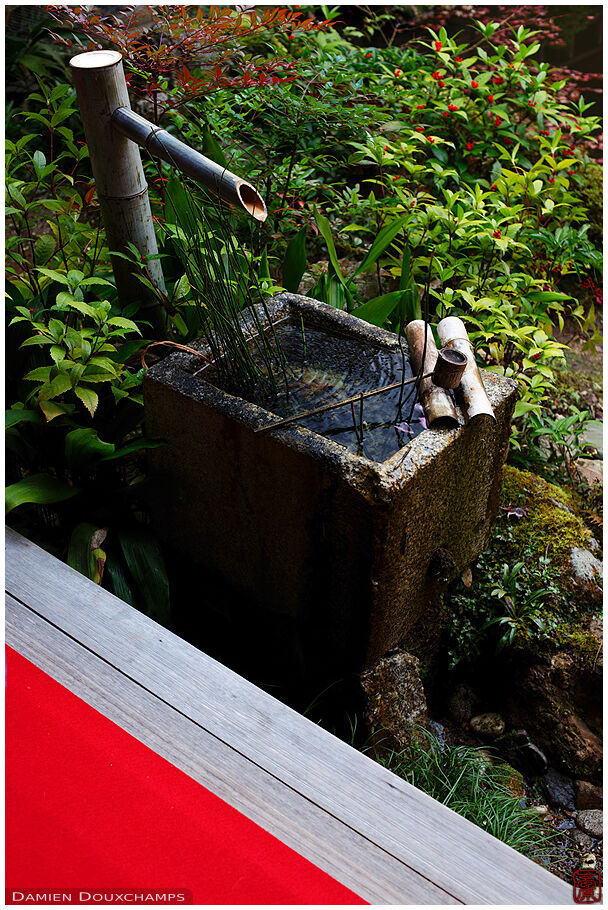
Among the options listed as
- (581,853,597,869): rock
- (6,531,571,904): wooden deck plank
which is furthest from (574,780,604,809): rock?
(6,531,571,904): wooden deck plank

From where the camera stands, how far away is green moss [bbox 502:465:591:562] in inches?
90.5

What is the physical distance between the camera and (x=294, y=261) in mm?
2559

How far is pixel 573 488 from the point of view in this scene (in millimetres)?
2811

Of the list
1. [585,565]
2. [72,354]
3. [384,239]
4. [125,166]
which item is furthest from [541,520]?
[125,166]

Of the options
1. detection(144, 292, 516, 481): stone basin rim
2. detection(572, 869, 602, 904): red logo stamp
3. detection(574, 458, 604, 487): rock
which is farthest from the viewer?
detection(574, 458, 604, 487): rock

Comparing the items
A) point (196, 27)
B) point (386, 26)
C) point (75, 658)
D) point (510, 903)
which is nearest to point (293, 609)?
point (75, 658)

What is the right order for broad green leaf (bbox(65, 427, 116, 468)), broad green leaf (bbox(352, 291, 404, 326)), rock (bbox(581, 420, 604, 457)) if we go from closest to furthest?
1. broad green leaf (bbox(65, 427, 116, 468))
2. broad green leaf (bbox(352, 291, 404, 326))
3. rock (bbox(581, 420, 604, 457))

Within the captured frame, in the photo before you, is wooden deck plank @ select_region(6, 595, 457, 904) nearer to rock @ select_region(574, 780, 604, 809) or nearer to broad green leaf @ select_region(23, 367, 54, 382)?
broad green leaf @ select_region(23, 367, 54, 382)

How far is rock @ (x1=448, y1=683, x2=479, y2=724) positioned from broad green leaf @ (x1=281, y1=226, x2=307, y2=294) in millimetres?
1477

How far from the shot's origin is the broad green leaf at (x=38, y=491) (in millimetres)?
1802

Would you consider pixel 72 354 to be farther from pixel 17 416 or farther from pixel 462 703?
pixel 462 703

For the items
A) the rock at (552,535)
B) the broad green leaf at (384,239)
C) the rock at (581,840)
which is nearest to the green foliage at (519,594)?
the rock at (552,535)

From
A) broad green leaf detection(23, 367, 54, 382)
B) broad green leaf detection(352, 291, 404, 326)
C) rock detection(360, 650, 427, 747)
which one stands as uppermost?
broad green leaf detection(23, 367, 54, 382)

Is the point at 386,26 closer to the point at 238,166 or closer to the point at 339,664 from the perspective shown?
the point at 238,166
